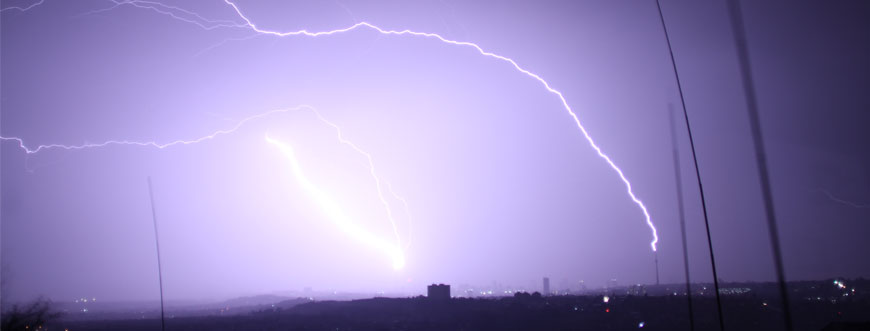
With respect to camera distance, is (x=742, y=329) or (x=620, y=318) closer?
(x=742, y=329)

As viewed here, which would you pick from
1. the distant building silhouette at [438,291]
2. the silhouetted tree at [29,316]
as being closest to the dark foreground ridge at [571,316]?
the distant building silhouette at [438,291]

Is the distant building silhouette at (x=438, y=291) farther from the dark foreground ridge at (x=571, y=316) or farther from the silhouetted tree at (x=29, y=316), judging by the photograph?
the silhouetted tree at (x=29, y=316)

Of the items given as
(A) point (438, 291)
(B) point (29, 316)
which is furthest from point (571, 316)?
(B) point (29, 316)

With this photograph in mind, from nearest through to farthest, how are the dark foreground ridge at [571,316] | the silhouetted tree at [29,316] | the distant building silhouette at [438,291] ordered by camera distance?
the silhouetted tree at [29,316] < the dark foreground ridge at [571,316] < the distant building silhouette at [438,291]

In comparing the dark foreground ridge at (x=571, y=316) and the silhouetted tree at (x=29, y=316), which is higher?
the silhouetted tree at (x=29, y=316)

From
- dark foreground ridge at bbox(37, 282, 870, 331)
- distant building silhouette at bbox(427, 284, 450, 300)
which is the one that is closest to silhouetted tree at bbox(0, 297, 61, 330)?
dark foreground ridge at bbox(37, 282, 870, 331)

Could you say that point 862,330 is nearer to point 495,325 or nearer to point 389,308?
point 495,325

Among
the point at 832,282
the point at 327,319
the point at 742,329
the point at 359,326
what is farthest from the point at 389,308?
the point at 832,282

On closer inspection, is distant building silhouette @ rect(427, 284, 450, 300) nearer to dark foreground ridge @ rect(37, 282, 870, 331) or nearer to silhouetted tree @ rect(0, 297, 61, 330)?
dark foreground ridge @ rect(37, 282, 870, 331)
